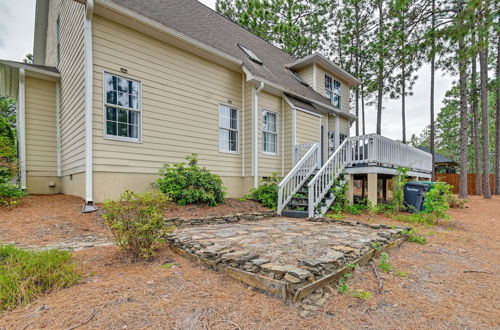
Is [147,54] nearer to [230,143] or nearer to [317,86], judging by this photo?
[230,143]

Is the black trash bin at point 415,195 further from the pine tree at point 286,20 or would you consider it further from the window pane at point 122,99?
the pine tree at point 286,20

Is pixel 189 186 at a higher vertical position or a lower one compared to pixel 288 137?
lower

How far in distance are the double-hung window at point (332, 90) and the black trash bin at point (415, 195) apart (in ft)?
19.7

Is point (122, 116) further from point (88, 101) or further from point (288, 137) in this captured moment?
point (288, 137)

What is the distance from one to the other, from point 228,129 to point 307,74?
19.4 feet

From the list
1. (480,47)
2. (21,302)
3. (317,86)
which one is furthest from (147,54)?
(317,86)

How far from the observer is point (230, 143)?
8.36 m

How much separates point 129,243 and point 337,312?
240cm

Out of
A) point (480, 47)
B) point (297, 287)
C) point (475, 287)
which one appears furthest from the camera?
point (480, 47)

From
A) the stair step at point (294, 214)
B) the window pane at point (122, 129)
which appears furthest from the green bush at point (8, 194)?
the stair step at point (294, 214)

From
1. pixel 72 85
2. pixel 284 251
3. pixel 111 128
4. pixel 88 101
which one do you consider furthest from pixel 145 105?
pixel 284 251

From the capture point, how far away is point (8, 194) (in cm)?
556

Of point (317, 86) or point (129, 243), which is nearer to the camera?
point (129, 243)

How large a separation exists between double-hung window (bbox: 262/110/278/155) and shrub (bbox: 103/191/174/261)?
5910mm
